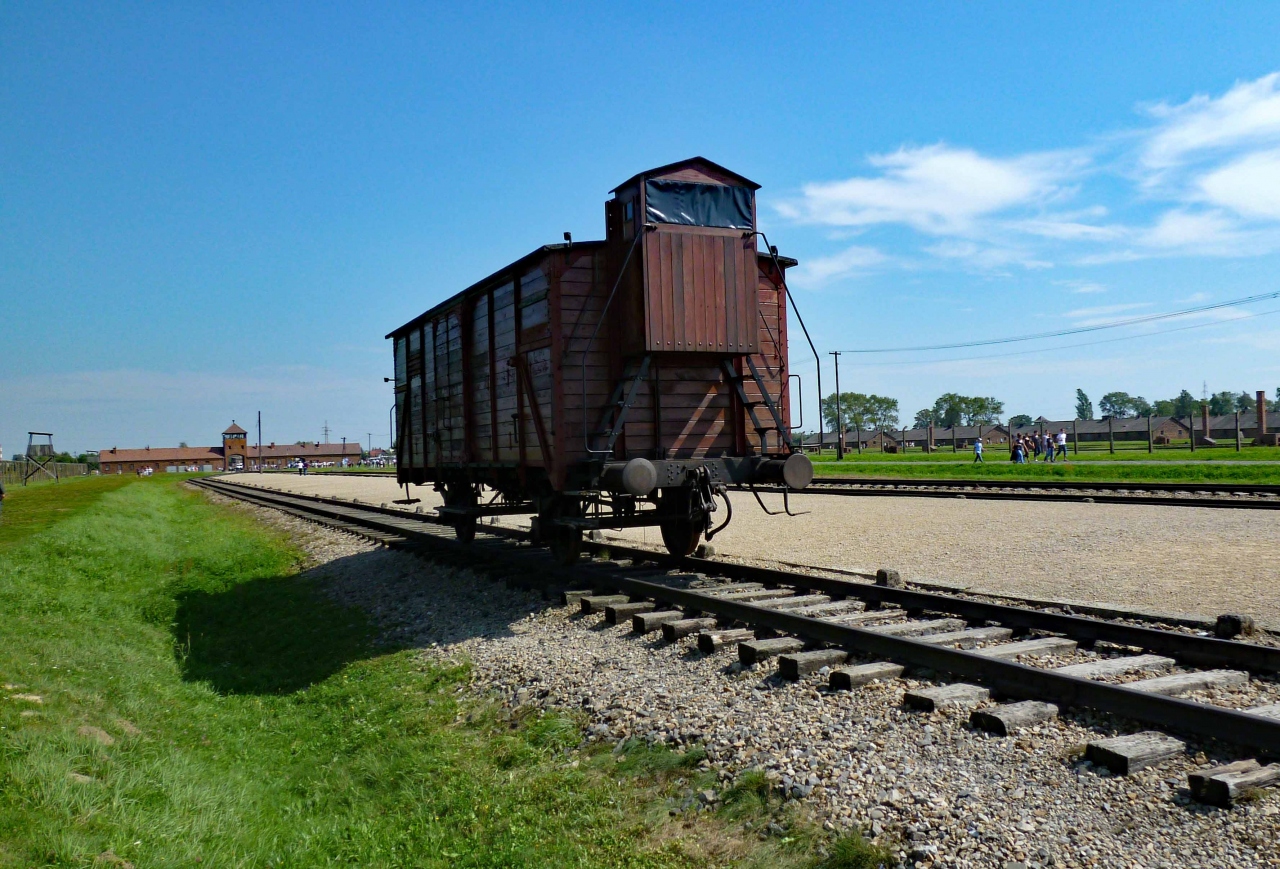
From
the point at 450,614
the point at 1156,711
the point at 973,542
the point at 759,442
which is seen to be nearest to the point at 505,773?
the point at 1156,711

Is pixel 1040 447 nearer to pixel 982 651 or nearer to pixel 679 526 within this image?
pixel 679 526

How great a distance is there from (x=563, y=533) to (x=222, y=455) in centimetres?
18276

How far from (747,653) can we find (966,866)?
9.09 ft

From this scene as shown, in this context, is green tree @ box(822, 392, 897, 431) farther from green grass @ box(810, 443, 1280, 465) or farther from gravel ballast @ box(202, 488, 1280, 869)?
gravel ballast @ box(202, 488, 1280, 869)

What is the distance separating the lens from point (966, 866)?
3.26m

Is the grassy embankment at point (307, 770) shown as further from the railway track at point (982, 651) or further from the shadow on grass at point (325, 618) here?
the railway track at point (982, 651)

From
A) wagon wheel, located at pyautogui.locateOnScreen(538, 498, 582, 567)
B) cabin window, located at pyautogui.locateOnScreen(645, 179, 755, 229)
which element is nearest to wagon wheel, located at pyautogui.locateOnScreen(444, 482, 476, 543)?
wagon wheel, located at pyautogui.locateOnScreen(538, 498, 582, 567)

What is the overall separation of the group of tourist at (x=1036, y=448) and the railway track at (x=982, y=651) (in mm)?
31655

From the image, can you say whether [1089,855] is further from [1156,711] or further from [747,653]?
[747,653]

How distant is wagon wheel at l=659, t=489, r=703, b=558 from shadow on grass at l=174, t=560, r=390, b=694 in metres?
3.48

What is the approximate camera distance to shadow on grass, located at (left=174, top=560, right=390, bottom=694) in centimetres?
830

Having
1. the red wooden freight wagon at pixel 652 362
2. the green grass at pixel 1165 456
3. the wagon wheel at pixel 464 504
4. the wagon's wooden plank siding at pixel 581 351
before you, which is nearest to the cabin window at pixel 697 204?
the red wooden freight wagon at pixel 652 362

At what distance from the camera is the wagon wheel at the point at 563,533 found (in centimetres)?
990

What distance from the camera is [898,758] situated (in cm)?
421
